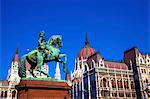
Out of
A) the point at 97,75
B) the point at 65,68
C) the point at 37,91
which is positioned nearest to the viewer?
the point at 37,91

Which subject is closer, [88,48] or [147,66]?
[147,66]

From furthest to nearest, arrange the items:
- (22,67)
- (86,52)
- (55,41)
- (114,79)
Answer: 1. (86,52)
2. (114,79)
3. (55,41)
4. (22,67)

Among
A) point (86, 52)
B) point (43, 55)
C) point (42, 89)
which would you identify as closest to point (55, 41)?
point (43, 55)

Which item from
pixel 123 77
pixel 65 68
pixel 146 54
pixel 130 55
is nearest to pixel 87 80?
pixel 123 77

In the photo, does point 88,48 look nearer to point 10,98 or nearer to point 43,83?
point 10,98

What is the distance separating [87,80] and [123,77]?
32.6 feet

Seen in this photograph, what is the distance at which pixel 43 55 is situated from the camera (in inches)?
610

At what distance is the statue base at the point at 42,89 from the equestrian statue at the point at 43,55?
1.33 meters

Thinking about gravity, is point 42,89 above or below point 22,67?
below

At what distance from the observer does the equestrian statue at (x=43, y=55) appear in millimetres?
15102

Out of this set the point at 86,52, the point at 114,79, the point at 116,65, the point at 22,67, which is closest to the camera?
the point at 22,67

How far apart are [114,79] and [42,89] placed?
1766 inches

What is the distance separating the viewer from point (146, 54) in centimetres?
6562

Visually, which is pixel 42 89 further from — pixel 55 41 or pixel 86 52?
pixel 86 52
